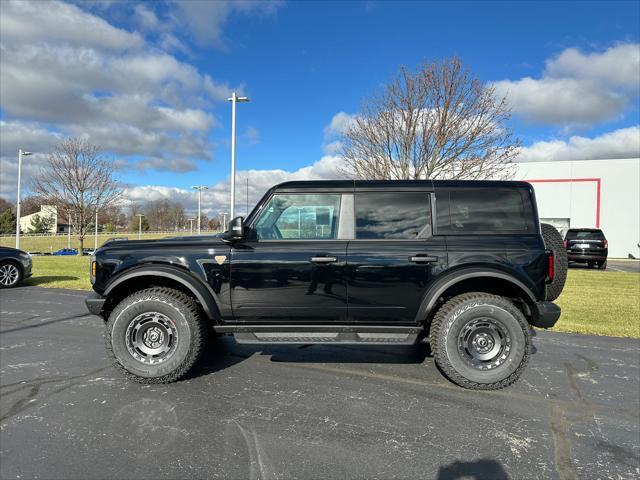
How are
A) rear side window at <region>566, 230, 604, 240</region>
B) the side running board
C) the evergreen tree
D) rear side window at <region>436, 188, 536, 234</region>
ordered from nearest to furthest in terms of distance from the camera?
1. the side running board
2. rear side window at <region>436, 188, 536, 234</region>
3. rear side window at <region>566, 230, 604, 240</region>
4. the evergreen tree

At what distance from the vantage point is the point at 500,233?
3.61 metres

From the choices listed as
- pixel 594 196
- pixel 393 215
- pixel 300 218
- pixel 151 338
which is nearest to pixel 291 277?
pixel 300 218

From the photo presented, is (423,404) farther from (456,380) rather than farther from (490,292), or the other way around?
(490,292)

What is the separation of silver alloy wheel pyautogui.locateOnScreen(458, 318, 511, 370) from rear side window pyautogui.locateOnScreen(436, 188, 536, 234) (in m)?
Result: 0.88

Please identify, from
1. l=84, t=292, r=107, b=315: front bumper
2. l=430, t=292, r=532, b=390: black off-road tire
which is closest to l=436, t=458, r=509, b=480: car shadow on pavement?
l=430, t=292, r=532, b=390: black off-road tire

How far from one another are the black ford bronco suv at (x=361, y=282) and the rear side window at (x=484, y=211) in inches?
0.4

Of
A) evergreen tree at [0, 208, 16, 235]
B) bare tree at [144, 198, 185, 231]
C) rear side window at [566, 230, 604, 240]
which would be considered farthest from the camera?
evergreen tree at [0, 208, 16, 235]

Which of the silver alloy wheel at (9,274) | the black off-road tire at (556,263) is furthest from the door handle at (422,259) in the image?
the silver alloy wheel at (9,274)

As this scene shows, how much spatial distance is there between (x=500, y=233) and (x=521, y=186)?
0.53m

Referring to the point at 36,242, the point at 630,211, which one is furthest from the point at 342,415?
the point at 36,242

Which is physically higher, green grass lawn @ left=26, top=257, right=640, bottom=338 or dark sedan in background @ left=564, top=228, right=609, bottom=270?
dark sedan in background @ left=564, top=228, right=609, bottom=270

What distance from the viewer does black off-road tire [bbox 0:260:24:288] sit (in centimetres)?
900

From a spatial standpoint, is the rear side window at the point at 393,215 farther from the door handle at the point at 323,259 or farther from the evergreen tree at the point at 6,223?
the evergreen tree at the point at 6,223

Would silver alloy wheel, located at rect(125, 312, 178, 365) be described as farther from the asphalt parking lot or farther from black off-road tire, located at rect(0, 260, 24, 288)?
black off-road tire, located at rect(0, 260, 24, 288)
